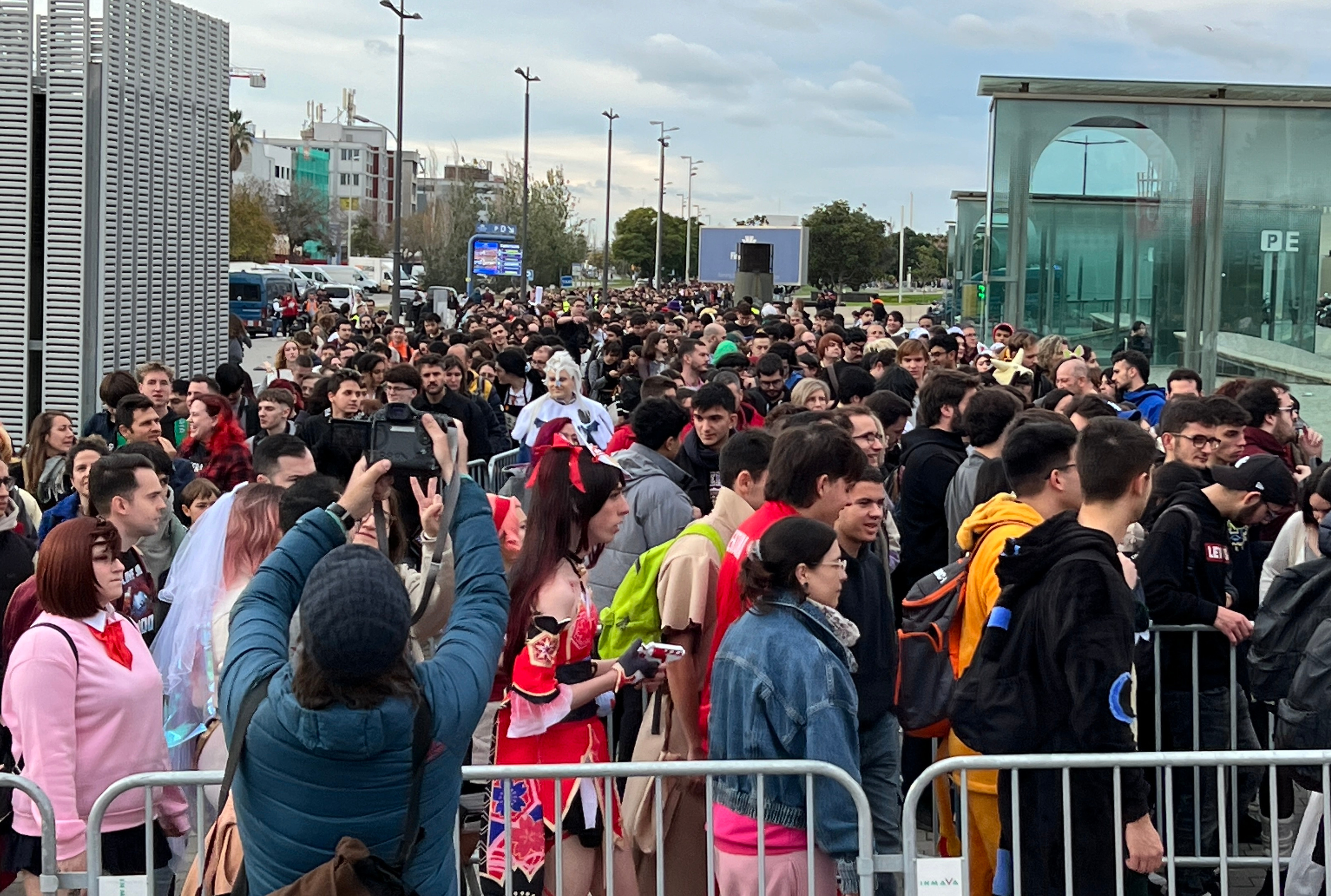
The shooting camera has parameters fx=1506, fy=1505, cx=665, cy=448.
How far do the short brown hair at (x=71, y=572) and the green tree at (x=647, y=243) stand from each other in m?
A: 110

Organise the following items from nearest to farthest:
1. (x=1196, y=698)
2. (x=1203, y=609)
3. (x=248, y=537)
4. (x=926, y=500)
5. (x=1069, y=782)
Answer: (x=1069, y=782) < (x=248, y=537) < (x=1203, y=609) < (x=1196, y=698) < (x=926, y=500)

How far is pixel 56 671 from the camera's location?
4.76m

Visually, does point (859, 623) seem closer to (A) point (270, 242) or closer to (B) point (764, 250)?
(B) point (764, 250)

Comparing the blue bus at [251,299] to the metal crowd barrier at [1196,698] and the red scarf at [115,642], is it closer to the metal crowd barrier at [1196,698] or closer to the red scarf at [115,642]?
the red scarf at [115,642]

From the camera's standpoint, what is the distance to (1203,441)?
6.88m

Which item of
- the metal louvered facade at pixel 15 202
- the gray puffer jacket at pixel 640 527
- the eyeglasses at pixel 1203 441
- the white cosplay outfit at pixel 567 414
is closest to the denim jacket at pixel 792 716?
the gray puffer jacket at pixel 640 527

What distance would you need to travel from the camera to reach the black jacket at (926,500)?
798cm

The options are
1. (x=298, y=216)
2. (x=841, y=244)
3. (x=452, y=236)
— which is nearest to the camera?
(x=452, y=236)

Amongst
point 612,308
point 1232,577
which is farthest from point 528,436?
point 612,308

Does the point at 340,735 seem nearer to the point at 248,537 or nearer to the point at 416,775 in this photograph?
the point at 416,775

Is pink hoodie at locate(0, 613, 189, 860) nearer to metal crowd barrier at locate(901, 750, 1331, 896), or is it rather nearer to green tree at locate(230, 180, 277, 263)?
metal crowd barrier at locate(901, 750, 1331, 896)

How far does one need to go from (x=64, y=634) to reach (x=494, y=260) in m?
50.1

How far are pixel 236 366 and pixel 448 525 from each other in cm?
966

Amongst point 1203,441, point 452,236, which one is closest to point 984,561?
point 1203,441
